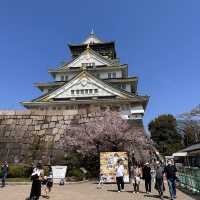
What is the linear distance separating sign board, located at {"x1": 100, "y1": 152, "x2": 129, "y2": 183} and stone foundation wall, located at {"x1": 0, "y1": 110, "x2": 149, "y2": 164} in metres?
4.31

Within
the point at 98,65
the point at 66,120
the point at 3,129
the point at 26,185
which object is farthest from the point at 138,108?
the point at 26,185

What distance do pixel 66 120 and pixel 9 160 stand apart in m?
5.26

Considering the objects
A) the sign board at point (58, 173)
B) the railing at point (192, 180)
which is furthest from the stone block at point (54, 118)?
the railing at point (192, 180)

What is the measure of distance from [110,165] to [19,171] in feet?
19.7

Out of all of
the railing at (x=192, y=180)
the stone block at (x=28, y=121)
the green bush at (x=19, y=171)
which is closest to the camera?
the railing at (x=192, y=180)

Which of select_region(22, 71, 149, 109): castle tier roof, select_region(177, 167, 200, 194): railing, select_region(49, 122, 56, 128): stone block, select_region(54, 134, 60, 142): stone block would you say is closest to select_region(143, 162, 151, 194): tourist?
select_region(177, 167, 200, 194): railing

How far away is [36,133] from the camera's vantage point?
2186cm

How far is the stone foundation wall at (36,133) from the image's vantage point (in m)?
20.4

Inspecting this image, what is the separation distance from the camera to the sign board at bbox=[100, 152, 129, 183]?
1694cm

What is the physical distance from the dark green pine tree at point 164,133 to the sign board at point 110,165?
3468cm

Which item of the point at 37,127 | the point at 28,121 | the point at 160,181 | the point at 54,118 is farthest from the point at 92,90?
the point at 160,181

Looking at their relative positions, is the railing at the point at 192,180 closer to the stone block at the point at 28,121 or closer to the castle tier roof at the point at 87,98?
the stone block at the point at 28,121

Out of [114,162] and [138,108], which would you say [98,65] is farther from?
[114,162]

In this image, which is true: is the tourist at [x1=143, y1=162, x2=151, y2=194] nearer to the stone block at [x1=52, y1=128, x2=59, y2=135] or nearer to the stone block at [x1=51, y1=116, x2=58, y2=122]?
the stone block at [x1=52, y1=128, x2=59, y2=135]
